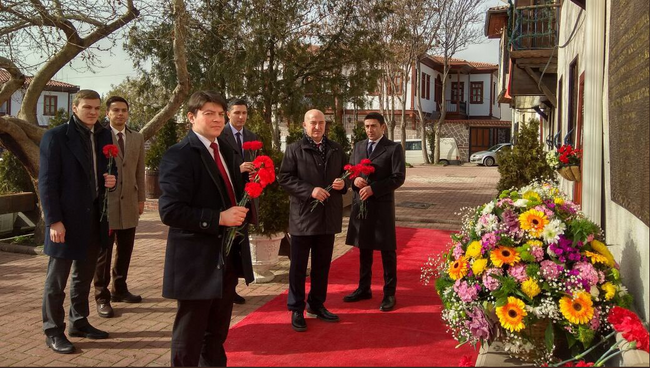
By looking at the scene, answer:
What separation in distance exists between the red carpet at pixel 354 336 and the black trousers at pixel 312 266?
24cm

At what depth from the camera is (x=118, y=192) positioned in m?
5.96

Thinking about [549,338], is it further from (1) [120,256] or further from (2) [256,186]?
(1) [120,256]

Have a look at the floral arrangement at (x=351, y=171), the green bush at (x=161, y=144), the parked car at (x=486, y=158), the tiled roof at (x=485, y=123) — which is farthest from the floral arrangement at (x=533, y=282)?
the tiled roof at (x=485, y=123)

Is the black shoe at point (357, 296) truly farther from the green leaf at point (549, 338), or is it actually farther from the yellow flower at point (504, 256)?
the green leaf at point (549, 338)

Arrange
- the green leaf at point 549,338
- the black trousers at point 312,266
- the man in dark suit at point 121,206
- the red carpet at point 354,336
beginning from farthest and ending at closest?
1. the man in dark suit at point 121,206
2. the black trousers at point 312,266
3. the red carpet at point 354,336
4. the green leaf at point 549,338

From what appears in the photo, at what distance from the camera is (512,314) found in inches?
142

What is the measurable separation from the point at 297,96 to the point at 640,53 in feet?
39.9

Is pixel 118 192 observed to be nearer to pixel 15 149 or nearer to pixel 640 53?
pixel 15 149

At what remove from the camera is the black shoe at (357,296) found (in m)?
6.25

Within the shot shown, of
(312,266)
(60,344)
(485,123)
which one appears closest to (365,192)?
(312,266)

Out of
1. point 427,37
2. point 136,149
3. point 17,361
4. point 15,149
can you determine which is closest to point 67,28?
point 15,149

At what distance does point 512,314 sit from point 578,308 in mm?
375

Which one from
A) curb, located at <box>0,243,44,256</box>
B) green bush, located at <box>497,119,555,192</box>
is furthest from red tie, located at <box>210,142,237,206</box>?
green bush, located at <box>497,119,555,192</box>

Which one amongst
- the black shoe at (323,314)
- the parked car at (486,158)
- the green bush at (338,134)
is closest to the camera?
the black shoe at (323,314)
